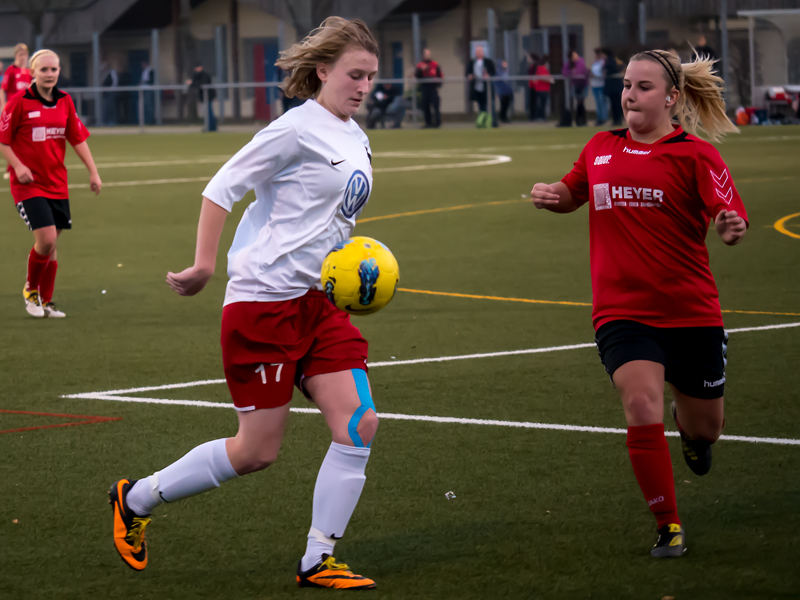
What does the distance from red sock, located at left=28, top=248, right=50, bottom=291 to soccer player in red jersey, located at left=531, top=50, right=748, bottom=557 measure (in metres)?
6.52

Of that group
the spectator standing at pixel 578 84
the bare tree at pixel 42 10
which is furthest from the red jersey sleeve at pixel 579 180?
the bare tree at pixel 42 10

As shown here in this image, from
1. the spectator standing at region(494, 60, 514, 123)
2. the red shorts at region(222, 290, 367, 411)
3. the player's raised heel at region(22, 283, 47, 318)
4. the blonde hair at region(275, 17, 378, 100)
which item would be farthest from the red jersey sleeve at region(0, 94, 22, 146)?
the spectator standing at region(494, 60, 514, 123)

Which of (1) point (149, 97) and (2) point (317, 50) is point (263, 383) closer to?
(2) point (317, 50)

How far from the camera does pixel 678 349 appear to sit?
197 inches

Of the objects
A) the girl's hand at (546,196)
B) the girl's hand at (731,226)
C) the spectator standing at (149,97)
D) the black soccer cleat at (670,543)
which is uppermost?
the spectator standing at (149,97)

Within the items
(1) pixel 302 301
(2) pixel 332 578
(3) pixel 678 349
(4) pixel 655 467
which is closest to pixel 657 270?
(3) pixel 678 349

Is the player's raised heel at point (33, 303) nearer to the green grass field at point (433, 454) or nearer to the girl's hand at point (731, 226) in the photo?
the green grass field at point (433, 454)

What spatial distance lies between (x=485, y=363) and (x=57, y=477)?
3.32 meters

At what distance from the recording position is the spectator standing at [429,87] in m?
40.2

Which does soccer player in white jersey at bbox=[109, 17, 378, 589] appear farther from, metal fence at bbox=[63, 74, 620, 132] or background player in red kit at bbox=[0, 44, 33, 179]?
metal fence at bbox=[63, 74, 620, 132]

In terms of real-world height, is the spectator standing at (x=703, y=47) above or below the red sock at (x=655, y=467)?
above

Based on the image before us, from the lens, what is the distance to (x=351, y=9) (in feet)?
156

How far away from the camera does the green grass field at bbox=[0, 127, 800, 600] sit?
4.75 metres

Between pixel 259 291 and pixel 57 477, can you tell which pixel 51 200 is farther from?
pixel 259 291
